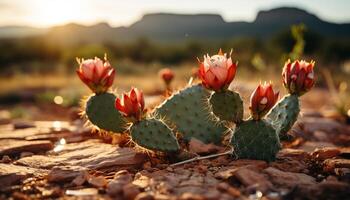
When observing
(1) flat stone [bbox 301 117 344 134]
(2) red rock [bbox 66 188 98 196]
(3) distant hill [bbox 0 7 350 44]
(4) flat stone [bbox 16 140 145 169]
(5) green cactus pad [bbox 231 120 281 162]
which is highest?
(3) distant hill [bbox 0 7 350 44]

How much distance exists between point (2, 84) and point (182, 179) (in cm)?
1330

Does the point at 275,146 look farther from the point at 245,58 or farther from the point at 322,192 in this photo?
the point at 245,58

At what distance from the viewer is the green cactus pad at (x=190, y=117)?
4.05 m

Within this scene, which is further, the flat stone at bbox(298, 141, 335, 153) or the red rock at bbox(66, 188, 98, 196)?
the flat stone at bbox(298, 141, 335, 153)

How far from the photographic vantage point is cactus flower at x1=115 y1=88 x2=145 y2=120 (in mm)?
3225

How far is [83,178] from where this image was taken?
9.89ft

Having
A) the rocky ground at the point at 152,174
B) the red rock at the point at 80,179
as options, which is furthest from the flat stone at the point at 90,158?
the red rock at the point at 80,179

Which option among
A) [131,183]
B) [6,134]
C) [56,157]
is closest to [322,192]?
[131,183]

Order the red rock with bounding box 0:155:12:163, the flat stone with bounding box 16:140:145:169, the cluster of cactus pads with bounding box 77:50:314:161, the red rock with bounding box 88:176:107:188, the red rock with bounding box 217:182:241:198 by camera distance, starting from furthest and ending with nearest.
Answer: the red rock with bounding box 0:155:12:163
the flat stone with bounding box 16:140:145:169
the cluster of cactus pads with bounding box 77:50:314:161
the red rock with bounding box 88:176:107:188
the red rock with bounding box 217:182:241:198

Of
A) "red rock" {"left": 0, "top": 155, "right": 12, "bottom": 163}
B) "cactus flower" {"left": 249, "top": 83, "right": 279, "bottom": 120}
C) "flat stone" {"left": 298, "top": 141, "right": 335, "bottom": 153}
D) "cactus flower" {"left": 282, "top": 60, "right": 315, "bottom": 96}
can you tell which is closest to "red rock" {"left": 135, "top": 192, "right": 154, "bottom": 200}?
"cactus flower" {"left": 249, "top": 83, "right": 279, "bottom": 120}

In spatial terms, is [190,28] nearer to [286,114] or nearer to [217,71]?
[286,114]

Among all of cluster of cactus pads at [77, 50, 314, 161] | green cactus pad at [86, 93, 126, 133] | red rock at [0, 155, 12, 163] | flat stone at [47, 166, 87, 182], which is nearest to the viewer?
flat stone at [47, 166, 87, 182]

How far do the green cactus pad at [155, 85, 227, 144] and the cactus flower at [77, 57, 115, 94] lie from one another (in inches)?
20.8

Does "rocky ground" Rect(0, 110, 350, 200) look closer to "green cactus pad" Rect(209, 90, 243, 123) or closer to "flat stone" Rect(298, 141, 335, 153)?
"flat stone" Rect(298, 141, 335, 153)
